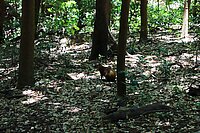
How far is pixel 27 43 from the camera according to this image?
9898 mm

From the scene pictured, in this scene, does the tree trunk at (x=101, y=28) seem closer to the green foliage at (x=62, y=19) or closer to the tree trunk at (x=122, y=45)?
the green foliage at (x=62, y=19)

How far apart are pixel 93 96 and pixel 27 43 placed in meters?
2.74

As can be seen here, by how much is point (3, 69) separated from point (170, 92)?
7861 mm

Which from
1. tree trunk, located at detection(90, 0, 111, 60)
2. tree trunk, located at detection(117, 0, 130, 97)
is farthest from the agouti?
tree trunk, located at detection(90, 0, 111, 60)

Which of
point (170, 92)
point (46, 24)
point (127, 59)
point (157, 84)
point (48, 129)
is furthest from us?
point (46, 24)

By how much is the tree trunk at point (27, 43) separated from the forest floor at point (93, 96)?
13.8 inches

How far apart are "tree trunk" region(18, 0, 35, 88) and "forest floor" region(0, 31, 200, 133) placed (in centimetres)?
35

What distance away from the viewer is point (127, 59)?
1325cm

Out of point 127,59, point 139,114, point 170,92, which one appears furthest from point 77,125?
point 127,59

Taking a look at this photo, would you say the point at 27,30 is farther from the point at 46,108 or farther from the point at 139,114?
the point at 139,114

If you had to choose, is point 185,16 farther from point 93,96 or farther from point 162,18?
point 93,96

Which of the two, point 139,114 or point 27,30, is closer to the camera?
point 139,114

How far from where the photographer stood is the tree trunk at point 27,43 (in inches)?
383

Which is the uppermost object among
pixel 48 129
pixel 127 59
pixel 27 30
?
pixel 27 30
